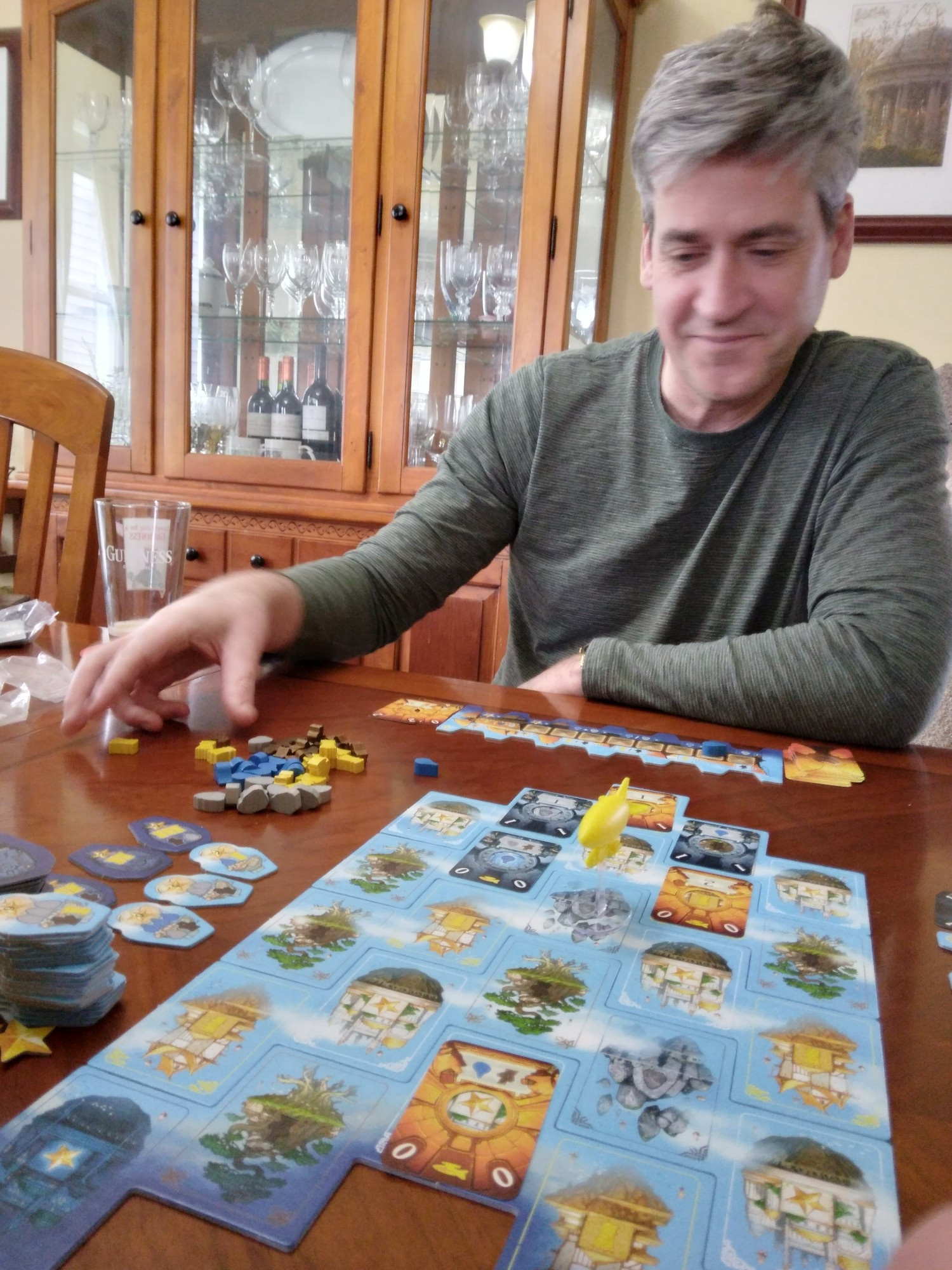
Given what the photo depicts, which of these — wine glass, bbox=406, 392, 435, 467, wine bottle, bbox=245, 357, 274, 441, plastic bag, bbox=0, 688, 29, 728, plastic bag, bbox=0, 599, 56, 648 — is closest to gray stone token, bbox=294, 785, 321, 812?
plastic bag, bbox=0, 688, 29, 728

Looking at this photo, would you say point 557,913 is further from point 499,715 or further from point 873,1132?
point 499,715

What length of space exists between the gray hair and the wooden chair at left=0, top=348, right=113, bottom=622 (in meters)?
0.82

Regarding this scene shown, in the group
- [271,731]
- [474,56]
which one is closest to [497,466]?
[271,731]

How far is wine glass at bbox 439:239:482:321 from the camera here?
216 centimetres

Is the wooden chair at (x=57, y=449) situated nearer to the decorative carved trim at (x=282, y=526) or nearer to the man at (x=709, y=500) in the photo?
the man at (x=709, y=500)

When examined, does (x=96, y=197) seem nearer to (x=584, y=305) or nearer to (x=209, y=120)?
(x=209, y=120)

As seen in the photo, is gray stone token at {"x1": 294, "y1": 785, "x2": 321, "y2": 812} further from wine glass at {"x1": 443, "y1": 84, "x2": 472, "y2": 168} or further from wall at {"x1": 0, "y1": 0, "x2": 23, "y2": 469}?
wall at {"x1": 0, "y1": 0, "x2": 23, "y2": 469}

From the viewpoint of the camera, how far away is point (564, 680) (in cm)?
99

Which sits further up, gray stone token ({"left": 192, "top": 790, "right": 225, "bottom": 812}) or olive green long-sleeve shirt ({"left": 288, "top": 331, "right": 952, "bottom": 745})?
olive green long-sleeve shirt ({"left": 288, "top": 331, "right": 952, "bottom": 745})

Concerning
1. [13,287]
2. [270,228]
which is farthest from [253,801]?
[13,287]

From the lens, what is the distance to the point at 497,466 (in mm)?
1243

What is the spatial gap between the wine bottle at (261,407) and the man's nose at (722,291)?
1.52 m

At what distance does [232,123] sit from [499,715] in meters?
2.09

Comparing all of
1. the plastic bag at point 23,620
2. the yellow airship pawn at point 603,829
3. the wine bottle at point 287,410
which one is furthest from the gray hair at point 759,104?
the wine bottle at point 287,410
